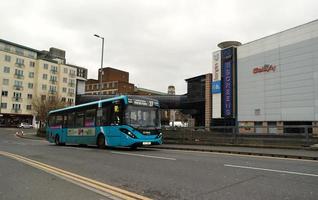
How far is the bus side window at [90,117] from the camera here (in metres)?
20.1

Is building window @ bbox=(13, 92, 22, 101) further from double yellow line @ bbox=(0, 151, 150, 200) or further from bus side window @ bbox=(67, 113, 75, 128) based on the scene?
double yellow line @ bbox=(0, 151, 150, 200)

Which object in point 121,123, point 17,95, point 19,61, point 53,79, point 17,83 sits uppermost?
point 19,61

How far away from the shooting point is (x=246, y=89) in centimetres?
5019

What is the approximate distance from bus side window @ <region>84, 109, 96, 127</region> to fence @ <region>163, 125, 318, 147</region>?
23.7ft

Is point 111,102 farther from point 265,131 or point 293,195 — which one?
point 293,195

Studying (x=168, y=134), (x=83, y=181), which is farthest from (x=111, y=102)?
(x=83, y=181)

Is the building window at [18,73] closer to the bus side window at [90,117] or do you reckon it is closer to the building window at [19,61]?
the building window at [19,61]

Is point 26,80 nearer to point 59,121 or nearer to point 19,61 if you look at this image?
point 19,61

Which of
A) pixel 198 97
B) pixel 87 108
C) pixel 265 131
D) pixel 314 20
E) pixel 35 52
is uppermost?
pixel 35 52

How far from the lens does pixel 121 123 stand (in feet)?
56.3

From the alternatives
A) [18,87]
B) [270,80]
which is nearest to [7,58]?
[18,87]

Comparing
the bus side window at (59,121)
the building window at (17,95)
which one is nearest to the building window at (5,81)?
the building window at (17,95)

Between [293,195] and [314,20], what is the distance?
1617 inches

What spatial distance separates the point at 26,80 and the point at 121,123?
78.3 metres
